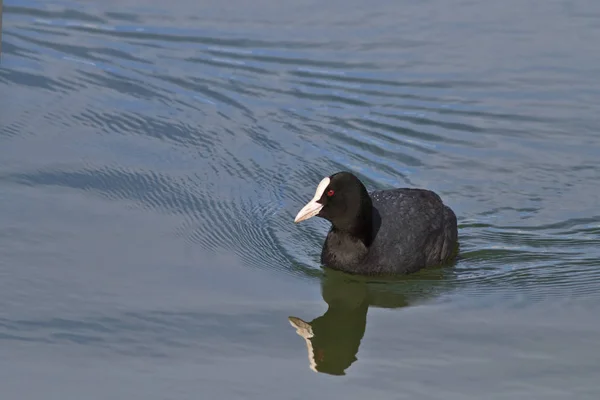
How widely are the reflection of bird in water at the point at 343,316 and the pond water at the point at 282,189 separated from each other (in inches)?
0.8

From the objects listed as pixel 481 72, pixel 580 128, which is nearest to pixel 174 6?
pixel 481 72

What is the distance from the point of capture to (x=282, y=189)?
34.7ft

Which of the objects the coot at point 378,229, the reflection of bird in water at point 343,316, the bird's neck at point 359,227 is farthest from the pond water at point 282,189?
the bird's neck at point 359,227

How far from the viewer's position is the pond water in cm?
751

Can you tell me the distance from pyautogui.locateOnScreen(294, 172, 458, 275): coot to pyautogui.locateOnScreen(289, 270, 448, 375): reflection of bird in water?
147 mm

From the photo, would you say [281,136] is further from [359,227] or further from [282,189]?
[359,227]

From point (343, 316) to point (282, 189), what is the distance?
2.25m

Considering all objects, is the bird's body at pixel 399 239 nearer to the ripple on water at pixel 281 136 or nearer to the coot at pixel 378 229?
the coot at pixel 378 229

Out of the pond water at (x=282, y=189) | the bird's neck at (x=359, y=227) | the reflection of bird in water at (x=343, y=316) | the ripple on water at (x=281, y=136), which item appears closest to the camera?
the pond water at (x=282, y=189)

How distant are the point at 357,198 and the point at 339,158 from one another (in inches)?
90.1

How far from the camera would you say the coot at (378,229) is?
8.91 meters

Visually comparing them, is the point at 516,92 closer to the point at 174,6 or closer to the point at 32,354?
the point at 174,6

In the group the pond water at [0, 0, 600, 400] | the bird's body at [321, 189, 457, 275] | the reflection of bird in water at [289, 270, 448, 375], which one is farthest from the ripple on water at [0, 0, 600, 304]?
the reflection of bird in water at [289, 270, 448, 375]

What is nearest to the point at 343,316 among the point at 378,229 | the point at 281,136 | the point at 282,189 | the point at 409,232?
the point at 378,229
